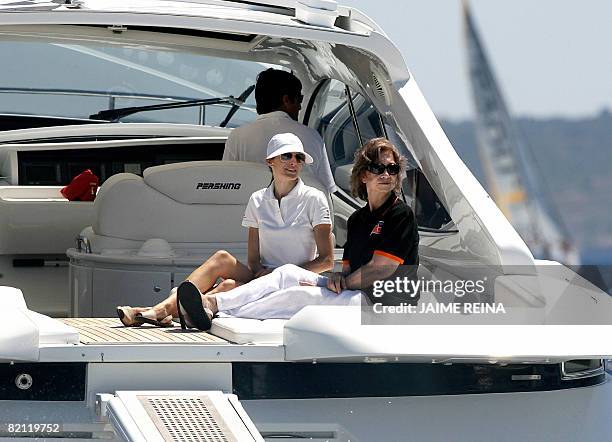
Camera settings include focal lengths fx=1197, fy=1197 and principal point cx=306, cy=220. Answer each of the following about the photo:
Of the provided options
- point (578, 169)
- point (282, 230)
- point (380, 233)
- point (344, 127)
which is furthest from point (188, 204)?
point (578, 169)

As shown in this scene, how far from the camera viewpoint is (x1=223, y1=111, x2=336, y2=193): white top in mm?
5195

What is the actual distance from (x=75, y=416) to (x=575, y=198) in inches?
63.3

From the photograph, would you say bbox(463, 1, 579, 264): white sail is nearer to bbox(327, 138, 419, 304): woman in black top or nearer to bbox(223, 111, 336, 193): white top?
bbox(327, 138, 419, 304): woman in black top

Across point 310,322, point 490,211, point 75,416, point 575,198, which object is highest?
point 575,198

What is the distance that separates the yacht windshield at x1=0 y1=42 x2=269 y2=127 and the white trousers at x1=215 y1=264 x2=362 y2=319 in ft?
11.4

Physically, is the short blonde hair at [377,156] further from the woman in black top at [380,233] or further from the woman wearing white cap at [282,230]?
the woman wearing white cap at [282,230]

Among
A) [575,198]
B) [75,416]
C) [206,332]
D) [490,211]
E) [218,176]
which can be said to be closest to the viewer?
[575,198]

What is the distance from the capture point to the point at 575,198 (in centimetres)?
214

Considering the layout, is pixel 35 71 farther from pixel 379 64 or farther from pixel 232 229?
pixel 379 64

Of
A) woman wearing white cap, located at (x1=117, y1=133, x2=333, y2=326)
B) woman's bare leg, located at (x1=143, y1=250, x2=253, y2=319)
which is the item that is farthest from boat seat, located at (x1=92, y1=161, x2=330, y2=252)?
woman's bare leg, located at (x1=143, y1=250, x2=253, y2=319)

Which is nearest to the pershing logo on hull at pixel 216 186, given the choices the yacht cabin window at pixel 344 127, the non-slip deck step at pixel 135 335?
the yacht cabin window at pixel 344 127

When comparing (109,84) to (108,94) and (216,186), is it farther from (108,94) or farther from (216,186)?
(216,186)

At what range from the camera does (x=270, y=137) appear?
529 centimetres

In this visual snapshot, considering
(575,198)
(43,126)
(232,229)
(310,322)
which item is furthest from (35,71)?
(575,198)
